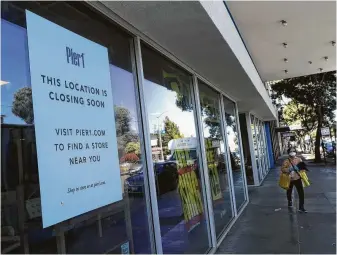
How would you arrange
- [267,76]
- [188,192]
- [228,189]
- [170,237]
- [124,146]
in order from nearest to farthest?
[124,146] → [170,237] → [188,192] → [228,189] → [267,76]

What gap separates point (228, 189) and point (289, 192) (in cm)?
193

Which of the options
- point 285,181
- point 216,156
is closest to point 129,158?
point 216,156

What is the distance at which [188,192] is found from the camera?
5285 mm

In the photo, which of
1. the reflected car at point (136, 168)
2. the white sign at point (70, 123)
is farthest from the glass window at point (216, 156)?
the white sign at point (70, 123)

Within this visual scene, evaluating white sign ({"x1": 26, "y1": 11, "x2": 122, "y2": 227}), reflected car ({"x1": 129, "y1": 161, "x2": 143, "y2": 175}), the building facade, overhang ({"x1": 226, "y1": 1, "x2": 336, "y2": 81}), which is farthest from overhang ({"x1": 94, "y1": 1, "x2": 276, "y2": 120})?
overhang ({"x1": 226, "y1": 1, "x2": 336, "y2": 81})

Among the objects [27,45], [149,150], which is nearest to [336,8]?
[149,150]

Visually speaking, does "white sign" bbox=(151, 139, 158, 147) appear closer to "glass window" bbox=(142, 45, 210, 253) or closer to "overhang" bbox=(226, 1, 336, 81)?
"glass window" bbox=(142, 45, 210, 253)

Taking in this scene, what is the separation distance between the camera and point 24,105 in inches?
91.3

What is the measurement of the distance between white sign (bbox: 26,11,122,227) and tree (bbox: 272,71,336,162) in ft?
73.2

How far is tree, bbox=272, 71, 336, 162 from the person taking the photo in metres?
23.3

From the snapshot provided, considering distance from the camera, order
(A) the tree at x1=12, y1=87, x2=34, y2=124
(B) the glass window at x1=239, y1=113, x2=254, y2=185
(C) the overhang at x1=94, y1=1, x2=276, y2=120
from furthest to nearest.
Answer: (B) the glass window at x1=239, y1=113, x2=254, y2=185 → (C) the overhang at x1=94, y1=1, x2=276, y2=120 → (A) the tree at x1=12, y1=87, x2=34, y2=124

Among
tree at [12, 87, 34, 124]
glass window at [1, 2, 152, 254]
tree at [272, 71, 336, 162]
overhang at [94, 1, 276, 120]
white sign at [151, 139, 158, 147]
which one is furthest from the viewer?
tree at [272, 71, 336, 162]

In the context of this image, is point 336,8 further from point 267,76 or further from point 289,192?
point 267,76

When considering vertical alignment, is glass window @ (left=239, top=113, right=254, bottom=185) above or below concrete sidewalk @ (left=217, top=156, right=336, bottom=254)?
above
